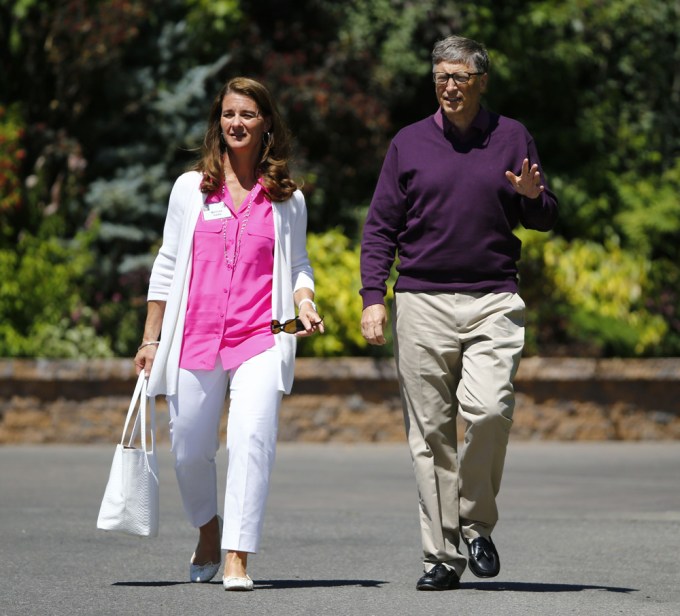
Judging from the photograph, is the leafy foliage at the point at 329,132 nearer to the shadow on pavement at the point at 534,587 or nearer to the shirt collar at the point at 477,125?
the shadow on pavement at the point at 534,587

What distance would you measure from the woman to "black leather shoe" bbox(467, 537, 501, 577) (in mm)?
785

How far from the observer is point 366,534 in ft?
26.6

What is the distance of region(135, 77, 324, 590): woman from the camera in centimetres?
600

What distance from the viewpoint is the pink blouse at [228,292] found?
607 centimetres

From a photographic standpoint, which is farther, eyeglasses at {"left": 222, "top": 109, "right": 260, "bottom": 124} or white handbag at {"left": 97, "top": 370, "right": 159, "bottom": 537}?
eyeglasses at {"left": 222, "top": 109, "right": 260, "bottom": 124}

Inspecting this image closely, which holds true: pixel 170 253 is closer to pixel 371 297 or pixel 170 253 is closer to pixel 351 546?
pixel 371 297

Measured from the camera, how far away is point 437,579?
20.0 ft

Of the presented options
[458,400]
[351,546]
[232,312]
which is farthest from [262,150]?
[351,546]

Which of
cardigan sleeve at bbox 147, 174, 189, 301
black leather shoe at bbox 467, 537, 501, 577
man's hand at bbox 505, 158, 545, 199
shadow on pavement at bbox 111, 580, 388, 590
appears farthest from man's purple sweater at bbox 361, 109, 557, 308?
shadow on pavement at bbox 111, 580, 388, 590

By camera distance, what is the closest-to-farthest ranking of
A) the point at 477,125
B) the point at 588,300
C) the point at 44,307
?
the point at 477,125 → the point at 44,307 → the point at 588,300

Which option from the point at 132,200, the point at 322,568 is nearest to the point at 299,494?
the point at 322,568

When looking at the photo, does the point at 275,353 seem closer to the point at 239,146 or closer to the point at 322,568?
the point at 239,146

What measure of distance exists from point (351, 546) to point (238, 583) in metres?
1.69

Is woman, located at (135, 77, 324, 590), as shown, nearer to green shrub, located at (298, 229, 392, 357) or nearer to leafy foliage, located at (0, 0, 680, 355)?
green shrub, located at (298, 229, 392, 357)
